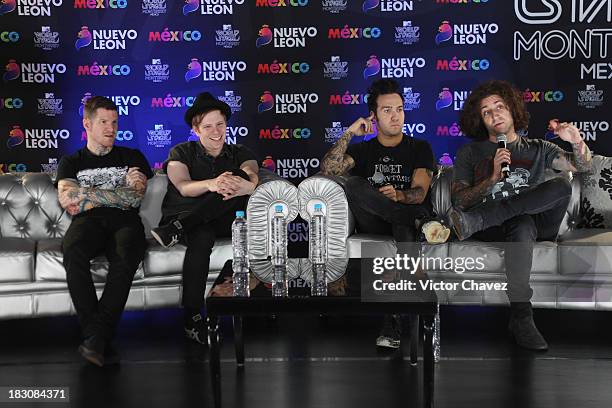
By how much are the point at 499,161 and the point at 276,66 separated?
80.7 inches

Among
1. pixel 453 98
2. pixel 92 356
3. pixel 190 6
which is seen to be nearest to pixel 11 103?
pixel 190 6

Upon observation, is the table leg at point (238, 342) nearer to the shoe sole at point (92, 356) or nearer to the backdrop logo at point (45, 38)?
the shoe sole at point (92, 356)

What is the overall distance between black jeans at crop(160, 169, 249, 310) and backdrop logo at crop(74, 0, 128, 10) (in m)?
1.97

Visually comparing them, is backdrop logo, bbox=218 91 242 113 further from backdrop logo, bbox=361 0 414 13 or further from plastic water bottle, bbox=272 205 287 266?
plastic water bottle, bbox=272 205 287 266

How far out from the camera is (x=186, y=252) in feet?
12.2

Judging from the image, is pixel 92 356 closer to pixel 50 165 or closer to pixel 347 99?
pixel 50 165

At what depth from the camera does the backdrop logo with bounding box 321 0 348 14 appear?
5289 millimetres

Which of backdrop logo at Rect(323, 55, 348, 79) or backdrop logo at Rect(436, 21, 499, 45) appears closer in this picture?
backdrop logo at Rect(436, 21, 499, 45)

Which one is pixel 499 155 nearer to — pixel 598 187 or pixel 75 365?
pixel 598 187

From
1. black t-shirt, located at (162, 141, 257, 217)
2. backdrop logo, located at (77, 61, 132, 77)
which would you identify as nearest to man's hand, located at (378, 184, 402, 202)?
black t-shirt, located at (162, 141, 257, 217)

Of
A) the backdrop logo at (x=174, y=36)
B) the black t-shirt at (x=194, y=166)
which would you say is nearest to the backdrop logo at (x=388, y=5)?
the backdrop logo at (x=174, y=36)

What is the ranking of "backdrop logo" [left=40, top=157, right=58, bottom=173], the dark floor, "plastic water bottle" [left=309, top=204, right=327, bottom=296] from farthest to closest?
"backdrop logo" [left=40, top=157, right=58, bottom=173], the dark floor, "plastic water bottle" [left=309, top=204, right=327, bottom=296]

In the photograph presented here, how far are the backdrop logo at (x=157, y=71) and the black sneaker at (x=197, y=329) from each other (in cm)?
228

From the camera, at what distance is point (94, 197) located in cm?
386
